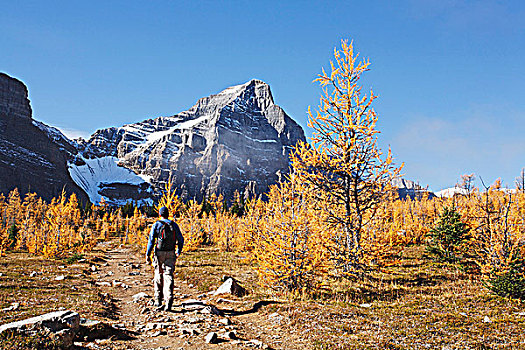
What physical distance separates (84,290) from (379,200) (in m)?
12.2

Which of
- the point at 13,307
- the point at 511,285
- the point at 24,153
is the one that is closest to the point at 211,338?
the point at 13,307

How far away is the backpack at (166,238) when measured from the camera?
29.0ft

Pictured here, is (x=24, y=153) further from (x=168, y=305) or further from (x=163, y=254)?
(x=168, y=305)

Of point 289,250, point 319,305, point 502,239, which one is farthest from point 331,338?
point 502,239

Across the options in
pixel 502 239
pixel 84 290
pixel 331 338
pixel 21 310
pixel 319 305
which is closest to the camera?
pixel 331 338

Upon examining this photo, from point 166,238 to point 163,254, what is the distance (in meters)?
0.45

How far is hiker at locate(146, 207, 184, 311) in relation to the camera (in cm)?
875

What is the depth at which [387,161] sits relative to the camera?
1224 centimetres

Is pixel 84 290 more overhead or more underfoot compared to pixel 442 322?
more underfoot

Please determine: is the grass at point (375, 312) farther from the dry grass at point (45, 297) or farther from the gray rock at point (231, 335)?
the gray rock at point (231, 335)

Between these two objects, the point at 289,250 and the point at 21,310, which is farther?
the point at 289,250

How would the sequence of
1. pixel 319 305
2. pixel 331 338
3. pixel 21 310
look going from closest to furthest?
pixel 331 338 < pixel 21 310 < pixel 319 305

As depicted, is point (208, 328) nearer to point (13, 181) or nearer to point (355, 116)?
point (355, 116)

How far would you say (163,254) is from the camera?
8.84 meters
